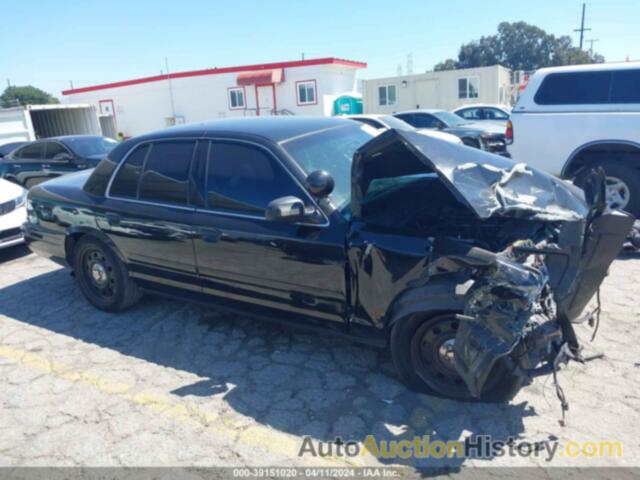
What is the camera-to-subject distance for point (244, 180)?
11.7 feet

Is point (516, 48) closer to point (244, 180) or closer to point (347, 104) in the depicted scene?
point (347, 104)

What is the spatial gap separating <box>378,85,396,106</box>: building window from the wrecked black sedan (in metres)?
25.5

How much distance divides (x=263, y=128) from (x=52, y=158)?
891cm

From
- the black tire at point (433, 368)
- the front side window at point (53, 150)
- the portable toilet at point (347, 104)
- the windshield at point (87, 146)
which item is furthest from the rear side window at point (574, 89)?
the portable toilet at point (347, 104)

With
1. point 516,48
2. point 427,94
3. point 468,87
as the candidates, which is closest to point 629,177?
point 468,87

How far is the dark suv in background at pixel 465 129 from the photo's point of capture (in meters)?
11.5

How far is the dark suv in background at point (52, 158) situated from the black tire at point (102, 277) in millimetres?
6197

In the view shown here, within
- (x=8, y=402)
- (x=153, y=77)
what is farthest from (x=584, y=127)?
(x=153, y=77)

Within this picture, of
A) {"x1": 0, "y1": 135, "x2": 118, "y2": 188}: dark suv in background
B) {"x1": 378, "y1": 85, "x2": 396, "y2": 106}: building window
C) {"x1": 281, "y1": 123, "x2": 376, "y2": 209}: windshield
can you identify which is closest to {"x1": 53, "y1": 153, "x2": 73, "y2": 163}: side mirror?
{"x1": 0, "y1": 135, "x2": 118, "y2": 188}: dark suv in background

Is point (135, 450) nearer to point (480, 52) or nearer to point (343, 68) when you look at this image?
point (343, 68)

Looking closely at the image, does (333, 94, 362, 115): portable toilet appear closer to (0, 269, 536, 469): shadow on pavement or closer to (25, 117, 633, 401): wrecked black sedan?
(25, 117, 633, 401): wrecked black sedan

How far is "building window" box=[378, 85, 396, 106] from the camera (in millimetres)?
28469

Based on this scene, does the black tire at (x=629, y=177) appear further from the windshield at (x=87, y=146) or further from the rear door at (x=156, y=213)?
the windshield at (x=87, y=146)

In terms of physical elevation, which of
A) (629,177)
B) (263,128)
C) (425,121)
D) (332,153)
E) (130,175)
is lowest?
(629,177)
